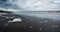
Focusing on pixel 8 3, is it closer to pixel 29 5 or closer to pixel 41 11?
pixel 29 5

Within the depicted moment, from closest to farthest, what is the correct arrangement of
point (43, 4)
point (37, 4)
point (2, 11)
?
point (37, 4) → point (43, 4) → point (2, 11)

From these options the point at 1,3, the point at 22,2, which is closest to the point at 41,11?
the point at 22,2

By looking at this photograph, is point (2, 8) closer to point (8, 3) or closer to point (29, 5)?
point (8, 3)

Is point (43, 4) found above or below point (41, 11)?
above

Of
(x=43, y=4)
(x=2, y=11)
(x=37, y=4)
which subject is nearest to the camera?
(x=37, y=4)

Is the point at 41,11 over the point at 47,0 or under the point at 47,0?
under

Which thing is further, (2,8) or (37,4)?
(2,8)

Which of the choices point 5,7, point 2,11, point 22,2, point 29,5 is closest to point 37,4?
point 29,5

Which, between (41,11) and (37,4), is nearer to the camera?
(37,4)
